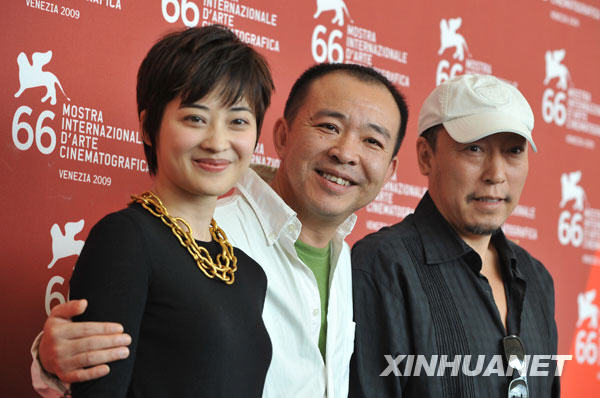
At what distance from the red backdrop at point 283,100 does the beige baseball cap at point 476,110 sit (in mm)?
522

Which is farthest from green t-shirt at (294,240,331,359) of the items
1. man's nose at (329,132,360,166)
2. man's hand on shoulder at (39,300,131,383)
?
man's hand on shoulder at (39,300,131,383)

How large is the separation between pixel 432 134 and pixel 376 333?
18.8 inches

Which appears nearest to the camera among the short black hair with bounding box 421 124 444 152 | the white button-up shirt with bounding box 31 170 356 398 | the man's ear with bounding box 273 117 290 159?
the white button-up shirt with bounding box 31 170 356 398

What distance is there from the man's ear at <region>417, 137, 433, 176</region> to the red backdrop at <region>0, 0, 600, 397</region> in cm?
46

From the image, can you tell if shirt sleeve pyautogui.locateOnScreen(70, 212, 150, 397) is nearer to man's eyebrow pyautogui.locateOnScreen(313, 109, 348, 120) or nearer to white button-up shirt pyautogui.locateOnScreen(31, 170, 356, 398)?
white button-up shirt pyautogui.locateOnScreen(31, 170, 356, 398)

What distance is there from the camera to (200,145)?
1086 mm

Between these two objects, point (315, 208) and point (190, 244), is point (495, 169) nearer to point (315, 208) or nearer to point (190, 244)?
point (315, 208)

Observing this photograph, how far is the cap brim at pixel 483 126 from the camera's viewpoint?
1579mm

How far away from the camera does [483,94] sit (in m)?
1.66

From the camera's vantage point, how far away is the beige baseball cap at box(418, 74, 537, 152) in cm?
159

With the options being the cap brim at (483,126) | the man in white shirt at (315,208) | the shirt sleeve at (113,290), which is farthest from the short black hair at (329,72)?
the shirt sleeve at (113,290)

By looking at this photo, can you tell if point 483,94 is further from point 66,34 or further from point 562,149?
point 562,149

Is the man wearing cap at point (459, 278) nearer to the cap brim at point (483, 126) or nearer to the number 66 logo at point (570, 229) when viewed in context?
the cap brim at point (483, 126)

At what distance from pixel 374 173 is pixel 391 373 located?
0.38 meters
